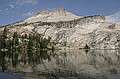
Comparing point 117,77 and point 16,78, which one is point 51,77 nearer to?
point 16,78

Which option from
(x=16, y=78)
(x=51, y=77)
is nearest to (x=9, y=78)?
(x=16, y=78)

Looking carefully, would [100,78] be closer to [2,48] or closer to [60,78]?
[60,78]

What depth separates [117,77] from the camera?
162 ft

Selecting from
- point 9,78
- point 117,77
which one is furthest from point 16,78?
point 117,77

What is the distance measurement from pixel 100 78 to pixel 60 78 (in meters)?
7.60

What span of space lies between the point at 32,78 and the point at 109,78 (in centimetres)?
1447

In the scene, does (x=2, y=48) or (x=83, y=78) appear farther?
(x=2, y=48)

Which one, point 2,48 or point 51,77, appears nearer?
point 51,77

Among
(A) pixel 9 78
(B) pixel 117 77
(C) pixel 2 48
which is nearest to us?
(A) pixel 9 78

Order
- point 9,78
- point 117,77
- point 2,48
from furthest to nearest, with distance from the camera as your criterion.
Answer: point 2,48, point 117,77, point 9,78

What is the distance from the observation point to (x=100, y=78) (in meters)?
48.0

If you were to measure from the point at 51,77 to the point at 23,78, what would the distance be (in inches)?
214

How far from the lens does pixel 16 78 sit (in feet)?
151

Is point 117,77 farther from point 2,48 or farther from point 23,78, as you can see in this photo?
point 2,48
